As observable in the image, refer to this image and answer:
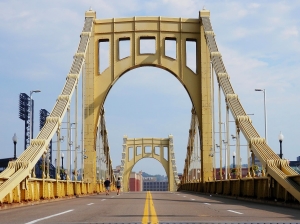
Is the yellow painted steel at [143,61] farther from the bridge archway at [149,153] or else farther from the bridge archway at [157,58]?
the bridge archway at [149,153]

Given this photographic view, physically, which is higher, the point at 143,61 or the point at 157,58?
the point at 157,58

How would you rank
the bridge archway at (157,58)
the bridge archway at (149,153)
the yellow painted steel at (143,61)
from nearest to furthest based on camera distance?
the yellow painted steel at (143,61) < the bridge archway at (157,58) < the bridge archway at (149,153)

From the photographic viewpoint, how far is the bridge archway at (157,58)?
50.2m

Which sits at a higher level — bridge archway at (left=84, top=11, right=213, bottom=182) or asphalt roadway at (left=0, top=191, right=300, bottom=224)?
bridge archway at (left=84, top=11, right=213, bottom=182)

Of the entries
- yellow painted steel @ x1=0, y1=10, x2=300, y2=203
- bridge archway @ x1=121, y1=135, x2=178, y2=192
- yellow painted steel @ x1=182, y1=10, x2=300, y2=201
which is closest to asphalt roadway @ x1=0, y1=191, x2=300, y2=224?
yellow painted steel @ x1=182, y1=10, x2=300, y2=201

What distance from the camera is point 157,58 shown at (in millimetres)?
50938

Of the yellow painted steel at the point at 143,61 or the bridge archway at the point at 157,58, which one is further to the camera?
the bridge archway at the point at 157,58

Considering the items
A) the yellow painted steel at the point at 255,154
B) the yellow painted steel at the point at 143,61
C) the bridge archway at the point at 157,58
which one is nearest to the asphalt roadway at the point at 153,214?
the yellow painted steel at the point at 255,154

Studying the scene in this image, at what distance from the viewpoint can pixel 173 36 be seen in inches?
2016

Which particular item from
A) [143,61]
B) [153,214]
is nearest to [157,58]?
[143,61]

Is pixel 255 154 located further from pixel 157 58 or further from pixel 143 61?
pixel 143 61

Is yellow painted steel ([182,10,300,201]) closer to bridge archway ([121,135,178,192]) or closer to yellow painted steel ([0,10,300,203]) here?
yellow painted steel ([0,10,300,203])

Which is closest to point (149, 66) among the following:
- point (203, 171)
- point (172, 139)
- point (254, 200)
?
point (203, 171)

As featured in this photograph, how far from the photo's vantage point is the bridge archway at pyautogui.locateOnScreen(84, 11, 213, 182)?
5016 centimetres
